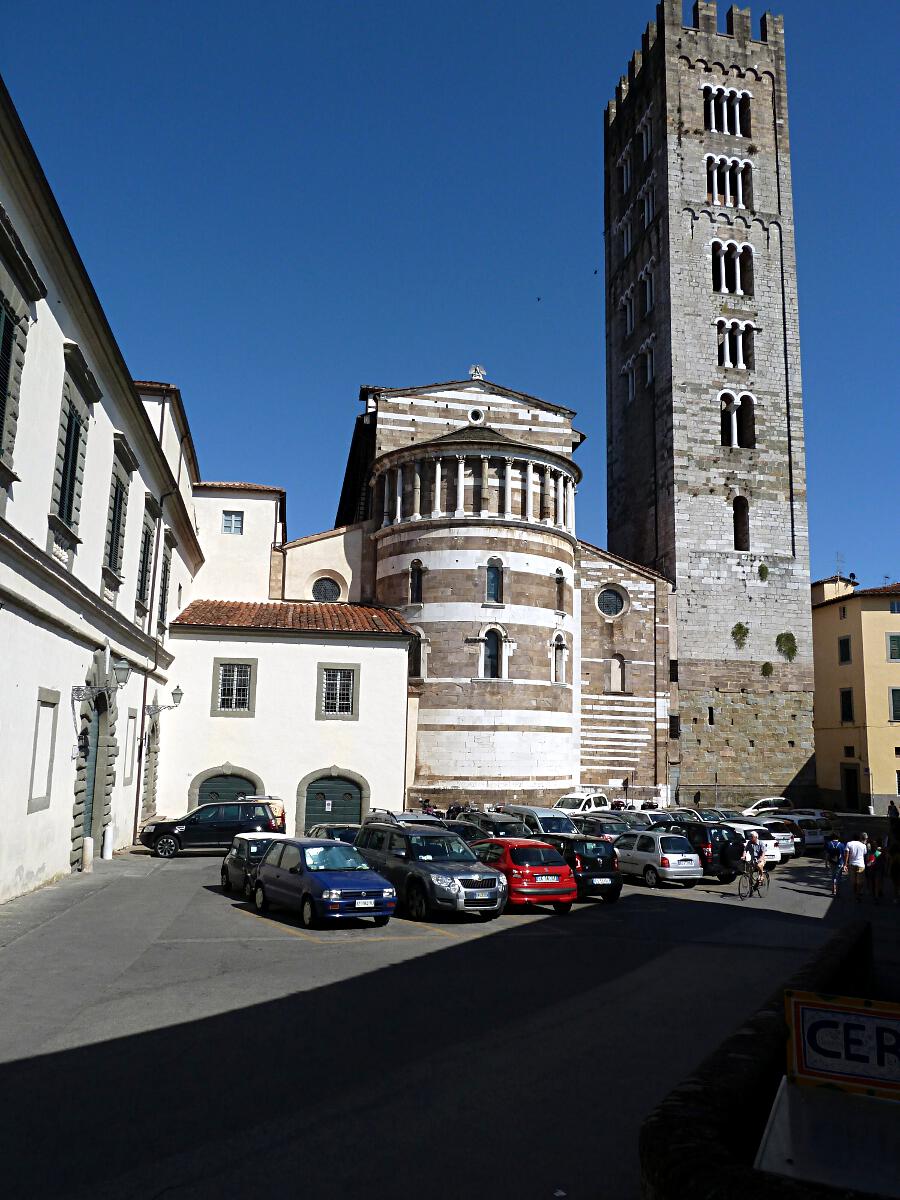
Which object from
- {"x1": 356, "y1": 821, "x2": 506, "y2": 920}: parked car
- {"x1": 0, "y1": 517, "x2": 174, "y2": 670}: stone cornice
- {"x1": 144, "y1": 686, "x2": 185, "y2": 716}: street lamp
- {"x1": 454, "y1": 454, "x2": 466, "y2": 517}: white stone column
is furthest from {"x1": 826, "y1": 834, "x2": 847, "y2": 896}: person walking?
{"x1": 144, "y1": 686, "x2": 185, "y2": 716}: street lamp

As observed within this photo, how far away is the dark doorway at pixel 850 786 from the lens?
46344 mm

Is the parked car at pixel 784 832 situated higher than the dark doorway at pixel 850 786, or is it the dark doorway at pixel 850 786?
the dark doorway at pixel 850 786

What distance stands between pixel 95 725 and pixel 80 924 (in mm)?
7439

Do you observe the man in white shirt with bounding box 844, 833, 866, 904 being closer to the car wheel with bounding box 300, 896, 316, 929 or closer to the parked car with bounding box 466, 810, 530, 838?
the parked car with bounding box 466, 810, 530, 838

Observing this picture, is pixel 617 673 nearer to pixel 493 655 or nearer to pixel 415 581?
pixel 493 655

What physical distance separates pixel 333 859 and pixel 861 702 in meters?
39.4

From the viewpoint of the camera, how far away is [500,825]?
24.4m

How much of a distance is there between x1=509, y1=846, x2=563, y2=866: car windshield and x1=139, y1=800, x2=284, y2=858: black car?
8368 mm

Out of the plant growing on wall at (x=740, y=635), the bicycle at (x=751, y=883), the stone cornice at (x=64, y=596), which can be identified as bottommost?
the bicycle at (x=751, y=883)

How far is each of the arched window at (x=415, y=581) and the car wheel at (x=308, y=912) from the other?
2208 centimetres

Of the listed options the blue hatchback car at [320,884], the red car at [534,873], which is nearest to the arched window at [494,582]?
the red car at [534,873]

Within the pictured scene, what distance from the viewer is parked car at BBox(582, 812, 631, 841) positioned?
1099 inches

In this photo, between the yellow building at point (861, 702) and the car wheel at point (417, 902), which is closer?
the car wheel at point (417, 902)

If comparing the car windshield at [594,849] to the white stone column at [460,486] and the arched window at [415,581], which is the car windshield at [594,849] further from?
the white stone column at [460,486]
